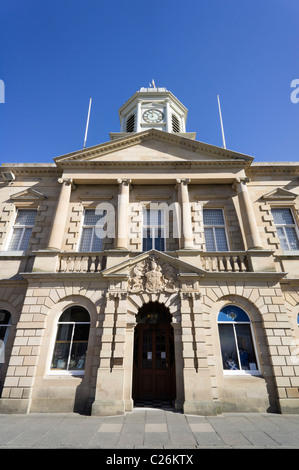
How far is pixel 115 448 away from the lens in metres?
5.62

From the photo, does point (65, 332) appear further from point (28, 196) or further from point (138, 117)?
point (138, 117)

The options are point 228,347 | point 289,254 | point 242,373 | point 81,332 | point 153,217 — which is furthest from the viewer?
point 153,217

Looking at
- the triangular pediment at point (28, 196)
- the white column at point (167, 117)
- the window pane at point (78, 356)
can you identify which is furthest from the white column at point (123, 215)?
the white column at point (167, 117)

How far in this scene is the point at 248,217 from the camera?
1266 centimetres

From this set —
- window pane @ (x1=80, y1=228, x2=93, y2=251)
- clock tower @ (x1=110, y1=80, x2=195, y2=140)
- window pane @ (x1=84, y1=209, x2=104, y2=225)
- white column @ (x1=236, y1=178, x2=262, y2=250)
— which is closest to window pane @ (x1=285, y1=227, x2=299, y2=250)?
white column @ (x1=236, y1=178, x2=262, y2=250)

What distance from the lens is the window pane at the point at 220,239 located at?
42.4ft

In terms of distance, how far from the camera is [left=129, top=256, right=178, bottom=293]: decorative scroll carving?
1077 centimetres

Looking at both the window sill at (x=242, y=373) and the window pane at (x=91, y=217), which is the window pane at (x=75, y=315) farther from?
the window sill at (x=242, y=373)

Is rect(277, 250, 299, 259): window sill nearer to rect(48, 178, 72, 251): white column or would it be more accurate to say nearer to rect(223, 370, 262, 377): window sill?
rect(223, 370, 262, 377): window sill

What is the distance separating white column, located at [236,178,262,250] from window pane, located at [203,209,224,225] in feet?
4.17

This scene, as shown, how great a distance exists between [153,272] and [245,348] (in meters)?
5.18

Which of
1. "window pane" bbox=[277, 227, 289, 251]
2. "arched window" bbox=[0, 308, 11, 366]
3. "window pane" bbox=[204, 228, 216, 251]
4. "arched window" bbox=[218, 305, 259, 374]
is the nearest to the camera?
"arched window" bbox=[218, 305, 259, 374]

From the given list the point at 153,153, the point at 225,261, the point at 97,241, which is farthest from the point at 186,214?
the point at 97,241

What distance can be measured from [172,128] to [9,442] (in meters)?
23.1
